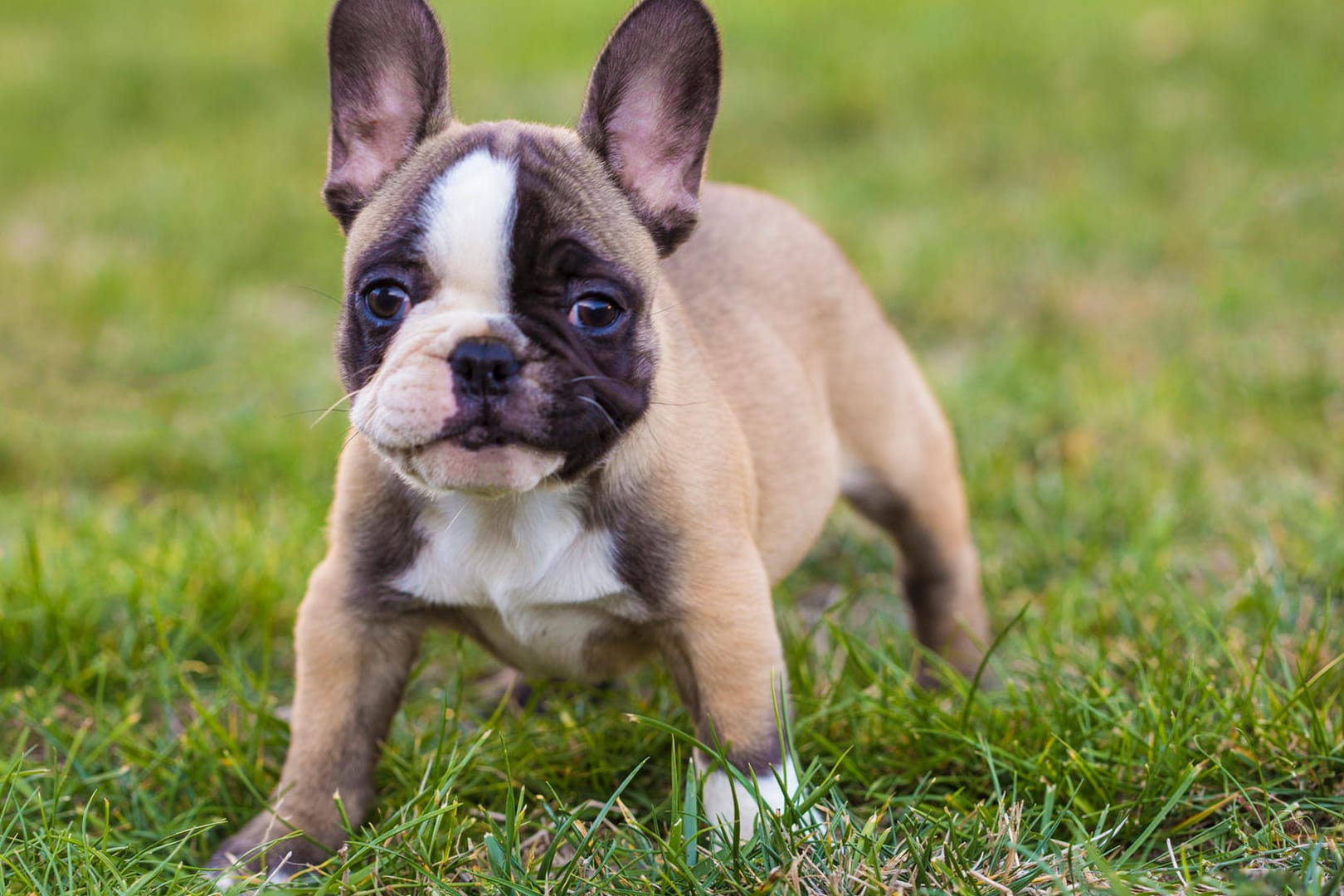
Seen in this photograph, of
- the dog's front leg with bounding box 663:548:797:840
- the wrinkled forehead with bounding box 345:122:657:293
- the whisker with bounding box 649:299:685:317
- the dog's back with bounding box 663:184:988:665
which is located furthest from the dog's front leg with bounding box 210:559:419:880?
the dog's back with bounding box 663:184:988:665

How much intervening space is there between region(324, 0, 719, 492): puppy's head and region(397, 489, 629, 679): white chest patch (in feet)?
0.99

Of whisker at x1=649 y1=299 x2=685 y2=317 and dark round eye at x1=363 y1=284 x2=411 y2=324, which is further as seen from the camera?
whisker at x1=649 y1=299 x2=685 y2=317

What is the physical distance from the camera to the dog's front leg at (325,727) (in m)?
3.33

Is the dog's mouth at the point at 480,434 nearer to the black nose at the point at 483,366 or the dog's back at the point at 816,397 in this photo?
the black nose at the point at 483,366

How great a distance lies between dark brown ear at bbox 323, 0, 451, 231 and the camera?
3.26m

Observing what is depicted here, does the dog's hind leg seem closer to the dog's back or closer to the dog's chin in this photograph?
the dog's back

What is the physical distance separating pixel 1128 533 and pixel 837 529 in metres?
1.16

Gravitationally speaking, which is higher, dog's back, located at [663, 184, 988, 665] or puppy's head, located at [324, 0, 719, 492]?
puppy's head, located at [324, 0, 719, 492]

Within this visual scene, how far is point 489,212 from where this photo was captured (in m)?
2.80

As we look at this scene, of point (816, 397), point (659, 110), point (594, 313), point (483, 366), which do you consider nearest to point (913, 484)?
point (816, 397)

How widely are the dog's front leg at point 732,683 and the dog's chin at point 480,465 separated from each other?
→ 1.97 feet

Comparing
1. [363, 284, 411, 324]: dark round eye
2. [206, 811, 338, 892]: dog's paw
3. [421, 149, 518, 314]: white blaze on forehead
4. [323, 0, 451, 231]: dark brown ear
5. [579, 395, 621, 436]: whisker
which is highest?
[323, 0, 451, 231]: dark brown ear

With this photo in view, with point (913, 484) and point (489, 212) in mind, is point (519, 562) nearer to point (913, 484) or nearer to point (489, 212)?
point (489, 212)

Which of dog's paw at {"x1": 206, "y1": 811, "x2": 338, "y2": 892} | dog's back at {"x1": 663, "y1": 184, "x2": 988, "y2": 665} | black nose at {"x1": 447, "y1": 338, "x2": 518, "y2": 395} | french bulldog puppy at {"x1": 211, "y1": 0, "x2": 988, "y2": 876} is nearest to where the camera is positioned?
black nose at {"x1": 447, "y1": 338, "x2": 518, "y2": 395}
